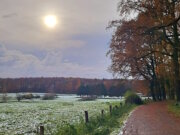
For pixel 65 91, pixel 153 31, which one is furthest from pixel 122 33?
pixel 65 91

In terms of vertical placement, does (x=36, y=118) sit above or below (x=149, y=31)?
below

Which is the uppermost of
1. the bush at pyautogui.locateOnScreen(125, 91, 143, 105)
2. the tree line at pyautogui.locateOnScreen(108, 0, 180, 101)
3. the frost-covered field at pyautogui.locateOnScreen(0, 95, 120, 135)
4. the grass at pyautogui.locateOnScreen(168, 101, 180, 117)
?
the tree line at pyautogui.locateOnScreen(108, 0, 180, 101)

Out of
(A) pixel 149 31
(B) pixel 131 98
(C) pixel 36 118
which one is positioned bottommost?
(C) pixel 36 118

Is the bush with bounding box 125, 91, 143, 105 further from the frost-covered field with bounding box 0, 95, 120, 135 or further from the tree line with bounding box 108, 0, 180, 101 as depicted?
the tree line with bounding box 108, 0, 180, 101

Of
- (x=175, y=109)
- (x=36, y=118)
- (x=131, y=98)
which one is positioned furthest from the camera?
(x=131, y=98)

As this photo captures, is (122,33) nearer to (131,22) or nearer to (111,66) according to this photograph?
(131,22)

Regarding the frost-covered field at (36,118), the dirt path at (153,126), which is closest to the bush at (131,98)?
the frost-covered field at (36,118)

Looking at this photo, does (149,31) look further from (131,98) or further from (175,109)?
(131,98)

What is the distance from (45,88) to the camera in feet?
638

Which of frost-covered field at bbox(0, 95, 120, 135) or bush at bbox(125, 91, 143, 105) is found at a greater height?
bush at bbox(125, 91, 143, 105)

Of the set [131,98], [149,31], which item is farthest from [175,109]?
[131,98]

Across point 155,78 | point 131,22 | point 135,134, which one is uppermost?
point 131,22

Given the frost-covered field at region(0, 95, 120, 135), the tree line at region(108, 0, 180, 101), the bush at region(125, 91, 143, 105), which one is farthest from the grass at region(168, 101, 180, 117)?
the bush at region(125, 91, 143, 105)

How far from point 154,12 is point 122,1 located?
120 inches
